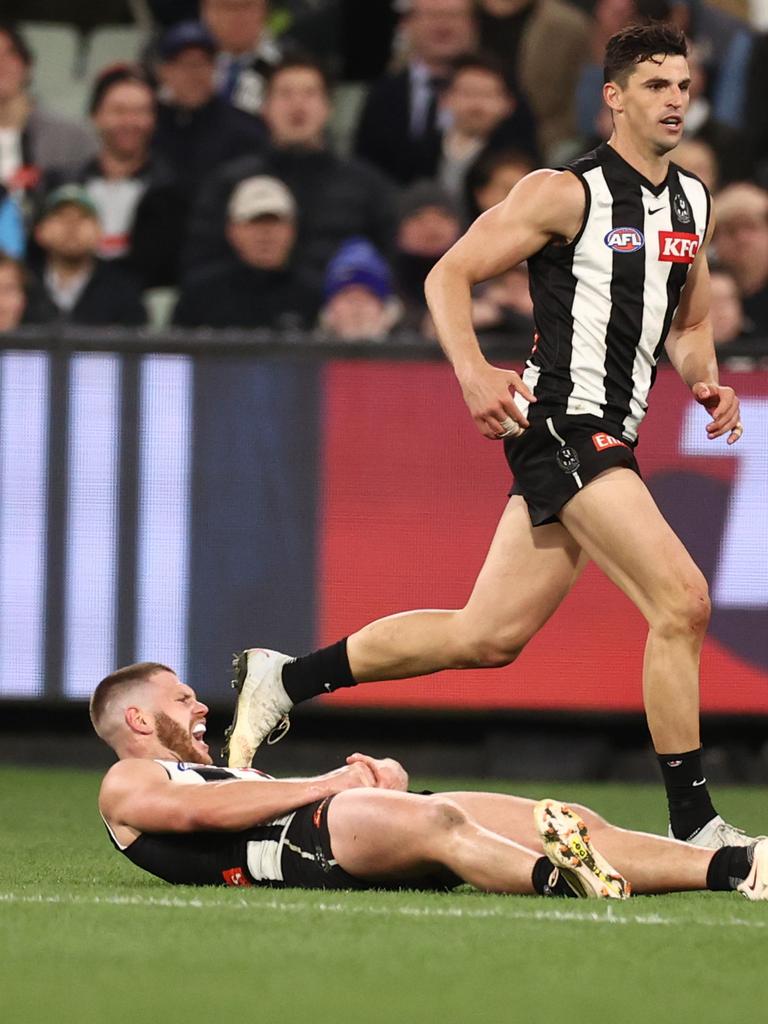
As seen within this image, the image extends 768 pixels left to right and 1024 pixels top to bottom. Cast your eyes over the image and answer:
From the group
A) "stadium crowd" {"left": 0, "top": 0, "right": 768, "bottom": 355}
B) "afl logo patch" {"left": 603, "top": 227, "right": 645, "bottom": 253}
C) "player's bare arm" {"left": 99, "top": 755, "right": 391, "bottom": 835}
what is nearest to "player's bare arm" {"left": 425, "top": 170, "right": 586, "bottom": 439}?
"afl logo patch" {"left": 603, "top": 227, "right": 645, "bottom": 253}

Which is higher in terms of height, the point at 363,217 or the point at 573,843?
the point at 363,217

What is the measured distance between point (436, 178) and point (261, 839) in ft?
22.6

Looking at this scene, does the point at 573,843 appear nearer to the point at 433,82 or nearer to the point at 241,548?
the point at 241,548

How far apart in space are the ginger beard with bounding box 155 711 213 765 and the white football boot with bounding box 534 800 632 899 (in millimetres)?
1272

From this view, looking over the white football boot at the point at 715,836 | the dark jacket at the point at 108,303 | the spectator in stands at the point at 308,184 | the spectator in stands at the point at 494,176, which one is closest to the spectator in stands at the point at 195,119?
the spectator in stands at the point at 308,184

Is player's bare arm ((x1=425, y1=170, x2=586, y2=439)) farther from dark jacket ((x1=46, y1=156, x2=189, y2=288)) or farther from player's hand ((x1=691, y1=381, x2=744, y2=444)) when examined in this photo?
dark jacket ((x1=46, y1=156, x2=189, y2=288))

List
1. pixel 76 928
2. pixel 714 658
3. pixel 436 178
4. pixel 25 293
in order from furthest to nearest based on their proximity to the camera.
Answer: pixel 436 178
pixel 25 293
pixel 714 658
pixel 76 928

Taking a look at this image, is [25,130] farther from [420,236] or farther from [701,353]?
[701,353]

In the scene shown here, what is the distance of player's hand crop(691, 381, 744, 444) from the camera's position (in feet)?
21.2

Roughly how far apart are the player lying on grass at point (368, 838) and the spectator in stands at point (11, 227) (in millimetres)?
6111

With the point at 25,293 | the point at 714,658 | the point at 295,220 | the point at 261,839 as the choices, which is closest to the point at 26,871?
the point at 261,839

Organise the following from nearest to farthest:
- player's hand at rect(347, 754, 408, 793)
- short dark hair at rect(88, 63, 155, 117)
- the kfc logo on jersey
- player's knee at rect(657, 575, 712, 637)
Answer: player's hand at rect(347, 754, 408, 793)
player's knee at rect(657, 575, 712, 637)
the kfc logo on jersey
short dark hair at rect(88, 63, 155, 117)

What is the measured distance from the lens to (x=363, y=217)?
1125 cm

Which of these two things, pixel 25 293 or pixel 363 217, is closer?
pixel 25 293
